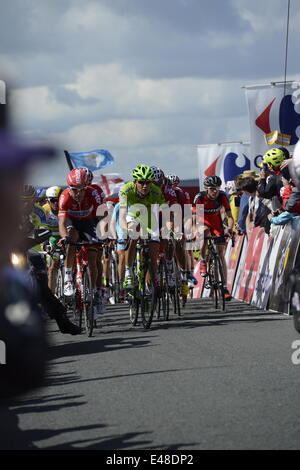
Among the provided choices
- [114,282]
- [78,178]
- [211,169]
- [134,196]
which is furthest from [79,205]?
[211,169]

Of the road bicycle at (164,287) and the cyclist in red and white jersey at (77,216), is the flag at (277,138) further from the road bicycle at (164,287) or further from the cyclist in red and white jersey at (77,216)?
the cyclist in red and white jersey at (77,216)

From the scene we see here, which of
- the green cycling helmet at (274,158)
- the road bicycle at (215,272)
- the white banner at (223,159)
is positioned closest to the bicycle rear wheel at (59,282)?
the road bicycle at (215,272)

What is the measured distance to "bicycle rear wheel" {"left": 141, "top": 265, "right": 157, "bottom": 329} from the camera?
41.8 feet

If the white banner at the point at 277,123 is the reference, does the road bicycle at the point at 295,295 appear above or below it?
below

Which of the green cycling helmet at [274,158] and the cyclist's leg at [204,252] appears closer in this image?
the green cycling helmet at [274,158]

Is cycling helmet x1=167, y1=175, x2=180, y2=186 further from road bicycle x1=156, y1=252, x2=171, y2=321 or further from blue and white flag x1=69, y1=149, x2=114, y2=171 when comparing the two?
blue and white flag x1=69, y1=149, x2=114, y2=171

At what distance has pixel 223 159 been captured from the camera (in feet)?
98.3

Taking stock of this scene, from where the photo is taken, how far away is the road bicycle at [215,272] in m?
15.6

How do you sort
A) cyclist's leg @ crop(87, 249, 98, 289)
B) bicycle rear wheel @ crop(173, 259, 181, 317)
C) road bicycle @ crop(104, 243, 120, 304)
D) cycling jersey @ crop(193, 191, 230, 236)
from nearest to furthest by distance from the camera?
cyclist's leg @ crop(87, 249, 98, 289) → bicycle rear wheel @ crop(173, 259, 181, 317) → cycling jersey @ crop(193, 191, 230, 236) → road bicycle @ crop(104, 243, 120, 304)

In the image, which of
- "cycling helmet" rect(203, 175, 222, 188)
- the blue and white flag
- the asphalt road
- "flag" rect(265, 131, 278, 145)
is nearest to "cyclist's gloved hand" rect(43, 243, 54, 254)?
"cycling helmet" rect(203, 175, 222, 188)

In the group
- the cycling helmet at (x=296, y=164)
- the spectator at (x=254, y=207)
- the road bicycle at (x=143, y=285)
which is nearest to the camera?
the cycling helmet at (x=296, y=164)

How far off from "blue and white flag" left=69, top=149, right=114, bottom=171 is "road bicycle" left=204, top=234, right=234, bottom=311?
12.3 m

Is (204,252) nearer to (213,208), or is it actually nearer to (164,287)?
(213,208)

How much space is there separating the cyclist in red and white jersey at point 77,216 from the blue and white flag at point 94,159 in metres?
15.2
